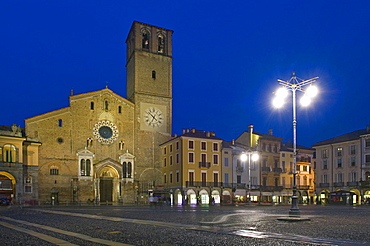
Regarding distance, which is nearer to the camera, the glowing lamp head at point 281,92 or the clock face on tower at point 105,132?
the glowing lamp head at point 281,92

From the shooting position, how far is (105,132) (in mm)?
52094

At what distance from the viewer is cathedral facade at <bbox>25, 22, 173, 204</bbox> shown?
157ft

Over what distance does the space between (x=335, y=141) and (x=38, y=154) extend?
44.6 meters

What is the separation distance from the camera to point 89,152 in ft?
164

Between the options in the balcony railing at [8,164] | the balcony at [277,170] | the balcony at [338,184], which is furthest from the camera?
the balcony at [277,170]

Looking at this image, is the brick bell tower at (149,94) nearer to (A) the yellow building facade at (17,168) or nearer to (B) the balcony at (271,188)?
(A) the yellow building facade at (17,168)

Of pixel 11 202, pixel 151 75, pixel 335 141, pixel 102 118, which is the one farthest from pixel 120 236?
pixel 335 141

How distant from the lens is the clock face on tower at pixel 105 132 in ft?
169

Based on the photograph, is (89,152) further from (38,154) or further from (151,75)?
(151,75)

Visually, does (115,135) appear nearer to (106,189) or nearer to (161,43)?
(106,189)

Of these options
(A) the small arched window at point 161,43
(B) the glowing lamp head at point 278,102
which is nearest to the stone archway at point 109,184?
(A) the small arched window at point 161,43

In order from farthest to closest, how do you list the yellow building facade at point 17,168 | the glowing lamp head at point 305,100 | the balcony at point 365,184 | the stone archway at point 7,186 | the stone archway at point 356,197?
the stone archway at point 356,197, the balcony at point 365,184, the stone archway at point 7,186, the yellow building facade at point 17,168, the glowing lamp head at point 305,100

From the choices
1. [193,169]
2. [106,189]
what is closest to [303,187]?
[193,169]

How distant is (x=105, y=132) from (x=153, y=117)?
7.56 m
